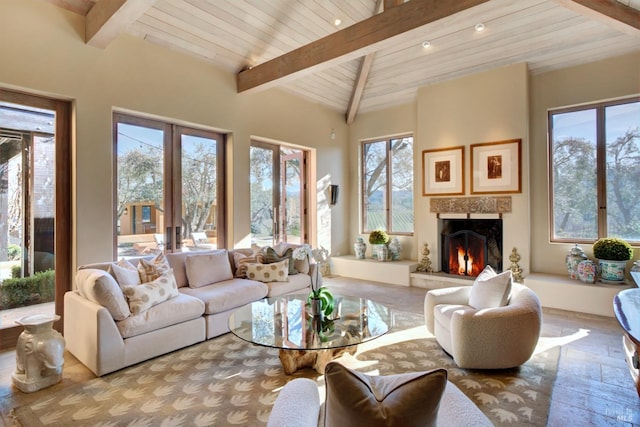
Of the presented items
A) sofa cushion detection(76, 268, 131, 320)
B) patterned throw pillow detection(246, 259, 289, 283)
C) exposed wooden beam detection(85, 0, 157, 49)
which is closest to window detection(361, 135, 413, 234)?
patterned throw pillow detection(246, 259, 289, 283)

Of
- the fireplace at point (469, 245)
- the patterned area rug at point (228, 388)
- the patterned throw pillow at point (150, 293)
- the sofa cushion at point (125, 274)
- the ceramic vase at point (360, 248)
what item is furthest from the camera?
the ceramic vase at point (360, 248)

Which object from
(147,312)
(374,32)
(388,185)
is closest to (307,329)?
(147,312)

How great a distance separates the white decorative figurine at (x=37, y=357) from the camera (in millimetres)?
2541

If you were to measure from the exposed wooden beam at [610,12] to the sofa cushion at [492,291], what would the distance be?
2628 mm

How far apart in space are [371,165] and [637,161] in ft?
13.7

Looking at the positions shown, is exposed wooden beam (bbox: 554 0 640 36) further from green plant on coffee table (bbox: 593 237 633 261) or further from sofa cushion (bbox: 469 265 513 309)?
sofa cushion (bbox: 469 265 513 309)

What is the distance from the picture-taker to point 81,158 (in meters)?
3.64

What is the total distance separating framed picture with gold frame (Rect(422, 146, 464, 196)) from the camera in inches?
223

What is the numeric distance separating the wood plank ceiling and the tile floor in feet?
10.6

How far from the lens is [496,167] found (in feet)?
17.4

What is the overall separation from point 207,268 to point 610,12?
5.11 metres

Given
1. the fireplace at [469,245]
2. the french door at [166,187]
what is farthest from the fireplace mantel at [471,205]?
the french door at [166,187]

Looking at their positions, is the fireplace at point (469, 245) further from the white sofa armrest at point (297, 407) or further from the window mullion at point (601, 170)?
the white sofa armrest at point (297, 407)

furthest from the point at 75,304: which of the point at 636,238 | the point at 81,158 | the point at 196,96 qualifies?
the point at 636,238
